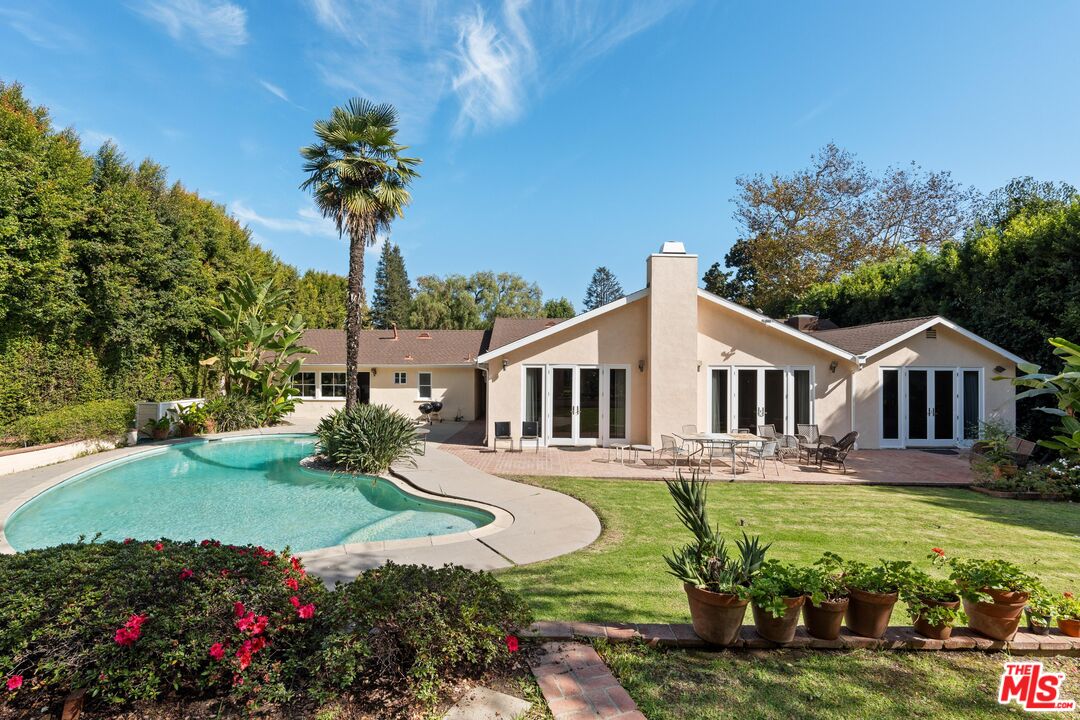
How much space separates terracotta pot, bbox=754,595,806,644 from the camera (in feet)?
12.0


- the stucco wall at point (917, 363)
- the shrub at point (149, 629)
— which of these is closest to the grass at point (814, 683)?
the shrub at point (149, 629)

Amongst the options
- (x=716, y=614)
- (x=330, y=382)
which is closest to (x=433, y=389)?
(x=330, y=382)

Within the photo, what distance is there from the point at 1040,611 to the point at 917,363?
1461 cm

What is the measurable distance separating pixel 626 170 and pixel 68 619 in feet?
71.1

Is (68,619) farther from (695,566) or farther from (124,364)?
(124,364)

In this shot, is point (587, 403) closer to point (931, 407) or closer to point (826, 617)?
point (931, 407)

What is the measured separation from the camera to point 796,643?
151 inches

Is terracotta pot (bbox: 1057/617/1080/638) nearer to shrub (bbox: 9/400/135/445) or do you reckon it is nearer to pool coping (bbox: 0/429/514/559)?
pool coping (bbox: 0/429/514/559)

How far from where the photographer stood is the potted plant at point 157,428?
56.3 feet

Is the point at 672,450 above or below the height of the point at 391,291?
below

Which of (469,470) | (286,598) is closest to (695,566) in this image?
(286,598)

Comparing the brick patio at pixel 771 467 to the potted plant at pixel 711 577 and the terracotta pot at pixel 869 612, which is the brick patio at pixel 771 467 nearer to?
the terracotta pot at pixel 869 612

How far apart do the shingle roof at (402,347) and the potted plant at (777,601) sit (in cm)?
2066

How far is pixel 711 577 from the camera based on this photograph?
383 centimetres
